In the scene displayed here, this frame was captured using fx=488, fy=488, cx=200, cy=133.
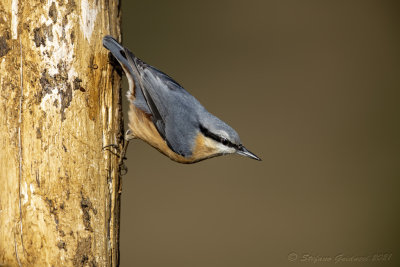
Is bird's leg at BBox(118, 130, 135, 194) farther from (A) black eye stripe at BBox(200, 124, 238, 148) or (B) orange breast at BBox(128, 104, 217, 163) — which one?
(A) black eye stripe at BBox(200, 124, 238, 148)

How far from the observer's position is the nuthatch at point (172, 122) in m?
2.21

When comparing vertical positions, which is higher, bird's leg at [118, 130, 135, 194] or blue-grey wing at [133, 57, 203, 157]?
blue-grey wing at [133, 57, 203, 157]

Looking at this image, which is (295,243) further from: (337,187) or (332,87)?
(332,87)

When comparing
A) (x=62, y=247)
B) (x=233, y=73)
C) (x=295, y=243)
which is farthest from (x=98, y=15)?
(x=295, y=243)

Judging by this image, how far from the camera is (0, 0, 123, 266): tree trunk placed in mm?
1754

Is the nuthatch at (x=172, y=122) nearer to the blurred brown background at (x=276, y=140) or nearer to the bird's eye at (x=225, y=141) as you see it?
the bird's eye at (x=225, y=141)

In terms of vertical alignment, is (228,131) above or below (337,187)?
above

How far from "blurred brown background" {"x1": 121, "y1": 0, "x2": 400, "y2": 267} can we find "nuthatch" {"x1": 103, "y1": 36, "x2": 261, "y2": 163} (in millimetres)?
1150

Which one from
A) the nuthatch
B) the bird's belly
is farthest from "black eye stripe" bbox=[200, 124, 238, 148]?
the bird's belly

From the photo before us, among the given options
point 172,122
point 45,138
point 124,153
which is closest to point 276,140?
point 172,122

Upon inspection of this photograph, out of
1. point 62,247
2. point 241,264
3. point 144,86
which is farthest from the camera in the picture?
point 241,264

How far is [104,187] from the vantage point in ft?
6.15

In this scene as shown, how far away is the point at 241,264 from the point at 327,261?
1.93ft

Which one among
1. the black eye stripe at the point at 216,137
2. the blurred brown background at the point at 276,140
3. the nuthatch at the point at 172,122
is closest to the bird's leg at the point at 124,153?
the nuthatch at the point at 172,122
